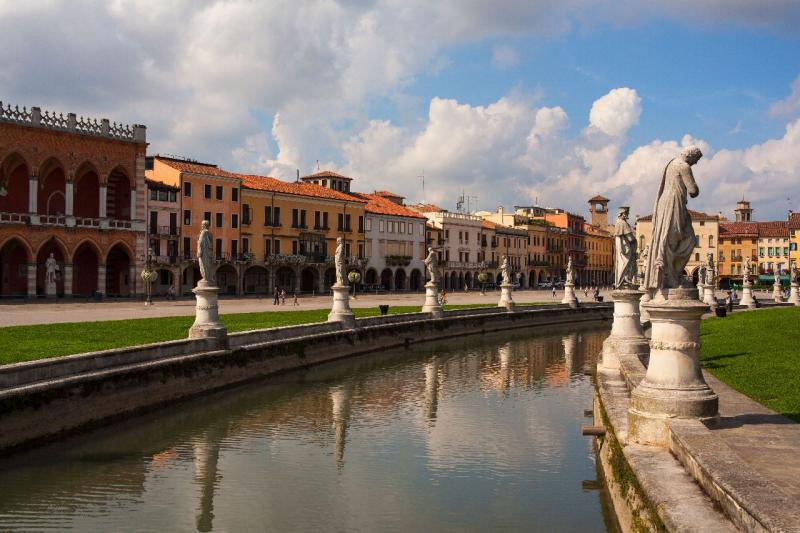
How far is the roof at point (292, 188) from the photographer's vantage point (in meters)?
70.1

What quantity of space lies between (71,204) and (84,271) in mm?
5865

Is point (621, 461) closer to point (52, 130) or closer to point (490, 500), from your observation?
point (490, 500)

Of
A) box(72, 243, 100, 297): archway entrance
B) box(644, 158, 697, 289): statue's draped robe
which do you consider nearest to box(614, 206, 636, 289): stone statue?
box(644, 158, 697, 289): statue's draped robe

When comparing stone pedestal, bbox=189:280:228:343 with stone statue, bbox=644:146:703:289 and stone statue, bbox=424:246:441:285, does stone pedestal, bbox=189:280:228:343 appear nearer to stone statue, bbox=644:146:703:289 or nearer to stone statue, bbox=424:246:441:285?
stone statue, bbox=644:146:703:289

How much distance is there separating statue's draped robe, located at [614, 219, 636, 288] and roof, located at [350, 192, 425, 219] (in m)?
62.6

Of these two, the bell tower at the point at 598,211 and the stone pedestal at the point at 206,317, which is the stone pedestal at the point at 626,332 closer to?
the stone pedestal at the point at 206,317

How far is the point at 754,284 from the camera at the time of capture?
11150 cm

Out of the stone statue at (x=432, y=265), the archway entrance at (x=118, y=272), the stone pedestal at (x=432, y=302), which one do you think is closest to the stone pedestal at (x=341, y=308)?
the stone statue at (x=432, y=265)

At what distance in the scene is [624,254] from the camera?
1909 centimetres

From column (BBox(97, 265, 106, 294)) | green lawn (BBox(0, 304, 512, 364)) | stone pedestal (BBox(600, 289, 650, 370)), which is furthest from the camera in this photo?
column (BBox(97, 265, 106, 294))

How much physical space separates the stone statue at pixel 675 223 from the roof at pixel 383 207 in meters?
71.7

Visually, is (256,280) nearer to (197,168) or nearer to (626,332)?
(197,168)

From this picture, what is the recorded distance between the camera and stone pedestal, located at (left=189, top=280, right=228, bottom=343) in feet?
73.2

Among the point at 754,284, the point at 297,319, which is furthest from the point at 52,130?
the point at 754,284
